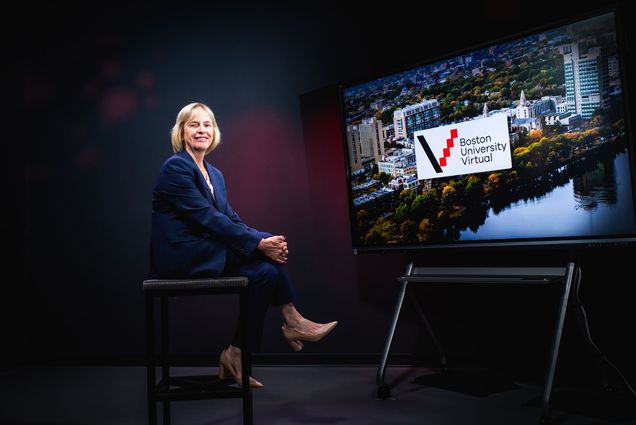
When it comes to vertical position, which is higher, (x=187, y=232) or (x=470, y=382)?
(x=187, y=232)

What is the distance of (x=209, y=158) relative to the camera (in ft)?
12.6

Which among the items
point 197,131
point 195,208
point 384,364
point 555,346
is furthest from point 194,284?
point 555,346

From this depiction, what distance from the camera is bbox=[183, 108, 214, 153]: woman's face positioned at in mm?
2837

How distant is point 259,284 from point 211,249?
10.3 inches

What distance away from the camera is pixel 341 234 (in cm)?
359

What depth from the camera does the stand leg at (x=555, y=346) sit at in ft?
7.11

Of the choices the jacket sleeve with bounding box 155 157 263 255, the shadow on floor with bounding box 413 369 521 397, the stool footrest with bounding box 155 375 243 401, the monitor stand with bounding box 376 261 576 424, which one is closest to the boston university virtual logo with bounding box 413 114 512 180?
the monitor stand with bounding box 376 261 576 424

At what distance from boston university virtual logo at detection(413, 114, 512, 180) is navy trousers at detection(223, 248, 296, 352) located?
85 centimetres

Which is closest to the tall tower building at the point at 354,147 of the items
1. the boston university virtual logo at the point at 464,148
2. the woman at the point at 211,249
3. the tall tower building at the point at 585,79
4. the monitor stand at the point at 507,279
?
the boston university virtual logo at the point at 464,148

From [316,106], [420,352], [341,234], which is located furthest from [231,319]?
[316,106]

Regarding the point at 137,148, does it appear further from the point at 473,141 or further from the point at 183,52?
the point at 473,141

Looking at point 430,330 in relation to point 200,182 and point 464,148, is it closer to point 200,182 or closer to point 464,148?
point 464,148

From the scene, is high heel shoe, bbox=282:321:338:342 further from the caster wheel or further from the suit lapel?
the suit lapel

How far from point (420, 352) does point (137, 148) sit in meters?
2.29
